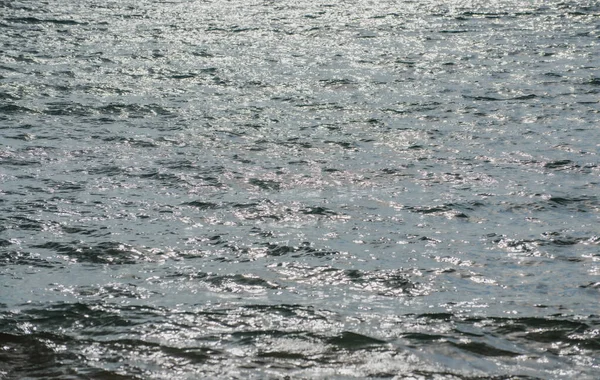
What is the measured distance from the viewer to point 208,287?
474 cm

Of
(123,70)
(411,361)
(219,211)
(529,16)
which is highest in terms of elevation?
(529,16)

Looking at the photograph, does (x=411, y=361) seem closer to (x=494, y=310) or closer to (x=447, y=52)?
(x=494, y=310)

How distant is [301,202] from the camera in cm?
589

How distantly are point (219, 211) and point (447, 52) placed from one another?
178 inches

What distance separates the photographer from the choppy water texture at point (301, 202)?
13.8 ft

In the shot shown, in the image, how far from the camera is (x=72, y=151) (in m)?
6.82

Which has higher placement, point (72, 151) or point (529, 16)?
point (529, 16)

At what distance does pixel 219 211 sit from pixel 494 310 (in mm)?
1871

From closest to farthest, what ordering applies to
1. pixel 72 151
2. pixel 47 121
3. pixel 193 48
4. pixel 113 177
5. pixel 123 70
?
pixel 113 177, pixel 72 151, pixel 47 121, pixel 123 70, pixel 193 48

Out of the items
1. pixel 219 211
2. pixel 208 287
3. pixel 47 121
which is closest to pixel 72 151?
pixel 47 121

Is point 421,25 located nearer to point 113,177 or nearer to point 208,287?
point 113,177

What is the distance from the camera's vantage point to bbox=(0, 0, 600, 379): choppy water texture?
4.20 m

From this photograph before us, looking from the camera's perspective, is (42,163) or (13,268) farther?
(42,163)

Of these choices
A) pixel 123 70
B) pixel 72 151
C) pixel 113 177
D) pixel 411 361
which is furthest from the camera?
pixel 123 70
